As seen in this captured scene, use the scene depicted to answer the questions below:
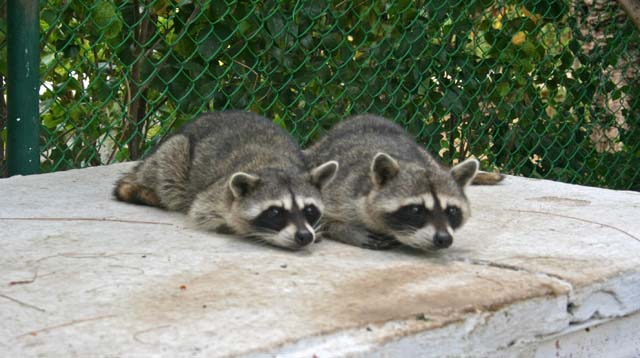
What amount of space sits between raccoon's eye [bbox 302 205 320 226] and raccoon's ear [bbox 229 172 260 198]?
244 mm

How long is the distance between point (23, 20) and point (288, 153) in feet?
4.69

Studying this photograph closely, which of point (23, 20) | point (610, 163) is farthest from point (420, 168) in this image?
point (610, 163)

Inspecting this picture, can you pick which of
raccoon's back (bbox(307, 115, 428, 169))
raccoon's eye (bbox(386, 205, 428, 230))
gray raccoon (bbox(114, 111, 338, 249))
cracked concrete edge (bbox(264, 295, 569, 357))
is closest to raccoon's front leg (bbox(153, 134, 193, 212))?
gray raccoon (bbox(114, 111, 338, 249))

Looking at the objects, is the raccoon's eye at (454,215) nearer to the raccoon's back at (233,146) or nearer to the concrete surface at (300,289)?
the concrete surface at (300,289)

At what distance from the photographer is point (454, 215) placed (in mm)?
4020

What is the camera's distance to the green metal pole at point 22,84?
4.77 m

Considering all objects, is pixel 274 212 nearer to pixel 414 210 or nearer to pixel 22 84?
pixel 414 210

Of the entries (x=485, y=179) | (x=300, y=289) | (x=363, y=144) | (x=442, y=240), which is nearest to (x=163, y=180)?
(x=363, y=144)

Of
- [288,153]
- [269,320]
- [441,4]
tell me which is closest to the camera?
[269,320]

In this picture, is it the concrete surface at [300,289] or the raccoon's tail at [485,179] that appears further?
the raccoon's tail at [485,179]

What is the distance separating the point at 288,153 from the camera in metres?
4.61

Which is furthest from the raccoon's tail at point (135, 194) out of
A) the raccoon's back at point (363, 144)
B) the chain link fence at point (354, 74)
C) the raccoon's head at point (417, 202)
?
the raccoon's head at point (417, 202)

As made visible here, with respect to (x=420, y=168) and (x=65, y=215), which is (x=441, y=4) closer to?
(x=420, y=168)

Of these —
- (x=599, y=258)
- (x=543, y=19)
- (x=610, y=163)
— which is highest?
(x=543, y=19)
